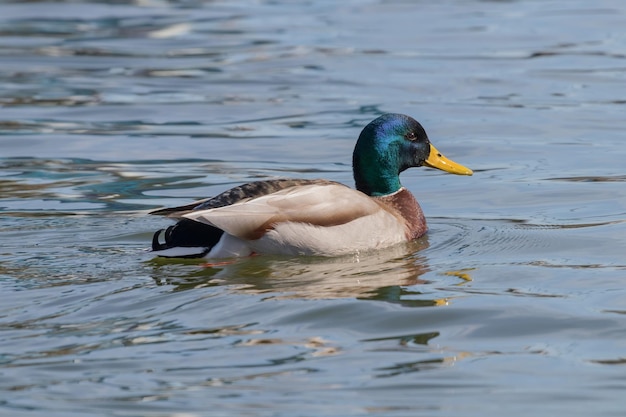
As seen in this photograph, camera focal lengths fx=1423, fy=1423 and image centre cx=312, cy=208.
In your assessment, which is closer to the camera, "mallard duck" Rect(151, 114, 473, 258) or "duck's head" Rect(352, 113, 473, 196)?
"mallard duck" Rect(151, 114, 473, 258)

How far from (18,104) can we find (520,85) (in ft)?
19.2

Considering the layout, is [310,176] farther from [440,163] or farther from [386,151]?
[386,151]

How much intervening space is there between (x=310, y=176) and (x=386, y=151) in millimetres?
2502

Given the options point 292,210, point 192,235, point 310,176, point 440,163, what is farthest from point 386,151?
point 310,176

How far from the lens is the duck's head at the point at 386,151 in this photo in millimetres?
10172

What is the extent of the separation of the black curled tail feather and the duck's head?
4.50 ft

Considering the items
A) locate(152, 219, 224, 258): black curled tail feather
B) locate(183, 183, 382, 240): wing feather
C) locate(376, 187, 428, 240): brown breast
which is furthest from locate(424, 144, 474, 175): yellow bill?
locate(152, 219, 224, 258): black curled tail feather

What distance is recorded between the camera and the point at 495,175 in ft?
41.3

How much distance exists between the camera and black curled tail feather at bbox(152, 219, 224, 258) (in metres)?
9.17

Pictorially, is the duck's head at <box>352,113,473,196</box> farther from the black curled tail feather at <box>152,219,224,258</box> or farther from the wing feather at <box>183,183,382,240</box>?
the black curled tail feather at <box>152,219,224,258</box>

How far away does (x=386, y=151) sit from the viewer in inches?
402

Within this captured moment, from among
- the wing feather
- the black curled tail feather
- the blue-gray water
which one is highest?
the wing feather

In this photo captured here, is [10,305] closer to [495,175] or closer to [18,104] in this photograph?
[495,175]

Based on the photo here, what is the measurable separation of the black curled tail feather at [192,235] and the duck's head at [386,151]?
1.37 metres
